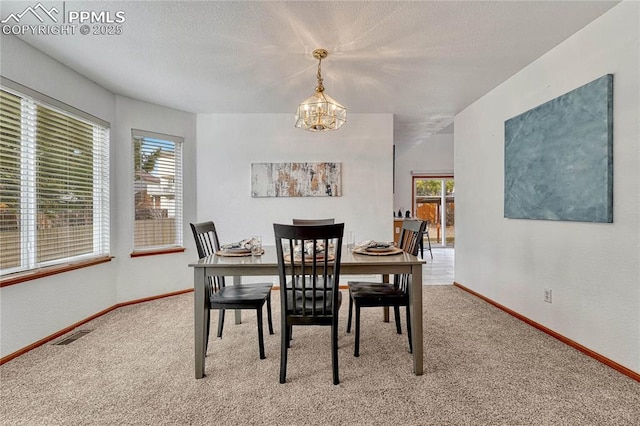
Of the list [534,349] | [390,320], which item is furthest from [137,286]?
[534,349]

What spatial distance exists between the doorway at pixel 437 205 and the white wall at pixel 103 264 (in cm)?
606

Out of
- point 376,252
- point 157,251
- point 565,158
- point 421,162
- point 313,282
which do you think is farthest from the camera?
point 421,162

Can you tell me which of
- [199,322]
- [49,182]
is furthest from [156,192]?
[199,322]

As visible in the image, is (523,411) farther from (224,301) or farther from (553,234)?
(224,301)

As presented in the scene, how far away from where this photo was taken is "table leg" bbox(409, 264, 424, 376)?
200cm

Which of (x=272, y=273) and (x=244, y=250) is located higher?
(x=244, y=250)

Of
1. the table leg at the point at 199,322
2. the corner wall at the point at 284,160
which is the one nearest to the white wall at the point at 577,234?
the corner wall at the point at 284,160

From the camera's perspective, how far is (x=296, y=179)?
4359 mm

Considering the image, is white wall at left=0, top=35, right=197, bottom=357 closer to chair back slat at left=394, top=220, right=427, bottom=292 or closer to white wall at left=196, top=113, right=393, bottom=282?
white wall at left=196, top=113, right=393, bottom=282

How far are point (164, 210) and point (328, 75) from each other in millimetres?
2674

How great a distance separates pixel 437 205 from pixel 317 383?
24.2ft

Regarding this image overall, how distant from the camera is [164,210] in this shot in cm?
406

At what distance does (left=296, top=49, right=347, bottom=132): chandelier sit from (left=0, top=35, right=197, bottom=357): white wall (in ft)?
7.22

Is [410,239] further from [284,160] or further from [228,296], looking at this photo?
[284,160]
